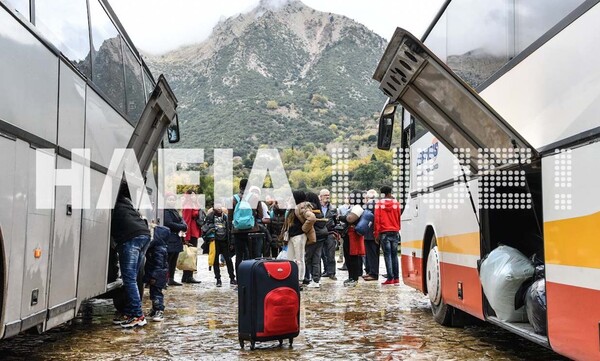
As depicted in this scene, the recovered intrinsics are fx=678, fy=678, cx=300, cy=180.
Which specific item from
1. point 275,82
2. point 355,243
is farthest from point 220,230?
point 275,82

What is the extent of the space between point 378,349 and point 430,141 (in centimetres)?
275

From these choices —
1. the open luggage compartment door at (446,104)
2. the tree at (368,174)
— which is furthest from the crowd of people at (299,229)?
the tree at (368,174)

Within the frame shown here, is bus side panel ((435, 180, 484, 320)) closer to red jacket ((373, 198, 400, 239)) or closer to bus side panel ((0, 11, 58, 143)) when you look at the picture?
bus side panel ((0, 11, 58, 143))

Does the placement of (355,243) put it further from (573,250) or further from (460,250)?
(573,250)

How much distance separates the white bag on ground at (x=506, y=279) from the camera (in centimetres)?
532

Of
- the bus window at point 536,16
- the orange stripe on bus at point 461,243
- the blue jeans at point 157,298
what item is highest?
the bus window at point 536,16

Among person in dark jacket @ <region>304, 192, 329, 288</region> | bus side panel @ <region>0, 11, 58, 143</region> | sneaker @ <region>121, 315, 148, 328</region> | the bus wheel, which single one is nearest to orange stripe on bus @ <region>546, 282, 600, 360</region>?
the bus wheel

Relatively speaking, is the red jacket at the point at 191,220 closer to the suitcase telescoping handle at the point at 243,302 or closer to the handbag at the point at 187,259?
the handbag at the point at 187,259

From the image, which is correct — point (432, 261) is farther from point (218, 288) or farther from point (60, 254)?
point (218, 288)

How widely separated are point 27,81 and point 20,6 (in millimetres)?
548

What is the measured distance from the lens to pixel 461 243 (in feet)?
22.0

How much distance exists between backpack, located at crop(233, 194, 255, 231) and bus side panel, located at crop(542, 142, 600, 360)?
24.6ft

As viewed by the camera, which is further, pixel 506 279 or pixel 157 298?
pixel 157 298

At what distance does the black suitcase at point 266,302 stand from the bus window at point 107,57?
2.65 m
